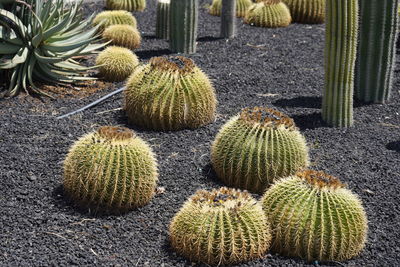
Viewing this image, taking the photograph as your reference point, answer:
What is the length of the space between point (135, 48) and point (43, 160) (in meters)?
3.95

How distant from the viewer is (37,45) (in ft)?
26.3

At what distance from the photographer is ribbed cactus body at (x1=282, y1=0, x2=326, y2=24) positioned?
11.5m

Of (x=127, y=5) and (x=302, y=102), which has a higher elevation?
(x=127, y=5)

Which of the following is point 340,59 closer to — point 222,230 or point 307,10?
point 222,230

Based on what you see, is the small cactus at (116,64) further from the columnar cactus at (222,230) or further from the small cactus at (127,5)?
the columnar cactus at (222,230)

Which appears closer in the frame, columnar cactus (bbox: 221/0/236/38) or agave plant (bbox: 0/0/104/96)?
agave plant (bbox: 0/0/104/96)

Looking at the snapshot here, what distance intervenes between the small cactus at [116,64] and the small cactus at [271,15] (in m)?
3.28

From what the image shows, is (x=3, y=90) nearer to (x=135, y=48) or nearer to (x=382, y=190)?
(x=135, y=48)

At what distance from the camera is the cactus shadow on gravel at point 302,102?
7.72 metres

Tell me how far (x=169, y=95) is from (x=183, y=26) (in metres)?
2.90

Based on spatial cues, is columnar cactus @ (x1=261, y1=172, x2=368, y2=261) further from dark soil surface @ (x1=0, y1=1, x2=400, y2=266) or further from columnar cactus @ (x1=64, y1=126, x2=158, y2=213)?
columnar cactus @ (x1=64, y1=126, x2=158, y2=213)

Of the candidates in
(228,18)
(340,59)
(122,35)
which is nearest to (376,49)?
(340,59)

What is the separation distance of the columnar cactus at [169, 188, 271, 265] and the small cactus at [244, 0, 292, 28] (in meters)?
6.73

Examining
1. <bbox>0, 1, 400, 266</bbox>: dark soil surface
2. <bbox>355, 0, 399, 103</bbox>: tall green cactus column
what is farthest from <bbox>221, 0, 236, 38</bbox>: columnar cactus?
<bbox>355, 0, 399, 103</bbox>: tall green cactus column
